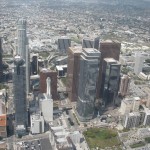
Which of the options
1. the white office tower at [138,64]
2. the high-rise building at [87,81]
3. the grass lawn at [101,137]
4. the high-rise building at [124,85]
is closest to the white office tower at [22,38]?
the high-rise building at [87,81]

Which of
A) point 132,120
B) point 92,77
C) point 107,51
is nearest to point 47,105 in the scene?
point 92,77

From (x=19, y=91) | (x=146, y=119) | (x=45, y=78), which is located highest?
(x=19, y=91)

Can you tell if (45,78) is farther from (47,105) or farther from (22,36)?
(22,36)

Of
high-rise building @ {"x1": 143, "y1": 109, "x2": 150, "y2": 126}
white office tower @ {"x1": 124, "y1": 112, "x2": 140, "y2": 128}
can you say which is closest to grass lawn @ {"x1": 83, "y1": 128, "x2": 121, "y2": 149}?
white office tower @ {"x1": 124, "y1": 112, "x2": 140, "y2": 128}

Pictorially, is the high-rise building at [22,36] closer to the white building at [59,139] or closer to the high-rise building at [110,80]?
the high-rise building at [110,80]

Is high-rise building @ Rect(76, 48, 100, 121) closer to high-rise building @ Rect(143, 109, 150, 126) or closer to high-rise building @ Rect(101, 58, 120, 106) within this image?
high-rise building @ Rect(101, 58, 120, 106)

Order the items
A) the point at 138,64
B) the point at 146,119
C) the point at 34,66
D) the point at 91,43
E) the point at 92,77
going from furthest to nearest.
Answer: the point at 138,64 → the point at 34,66 → the point at 91,43 → the point at 146,119 → the point at 92,77

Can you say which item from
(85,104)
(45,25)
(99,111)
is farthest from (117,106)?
(45,25)
